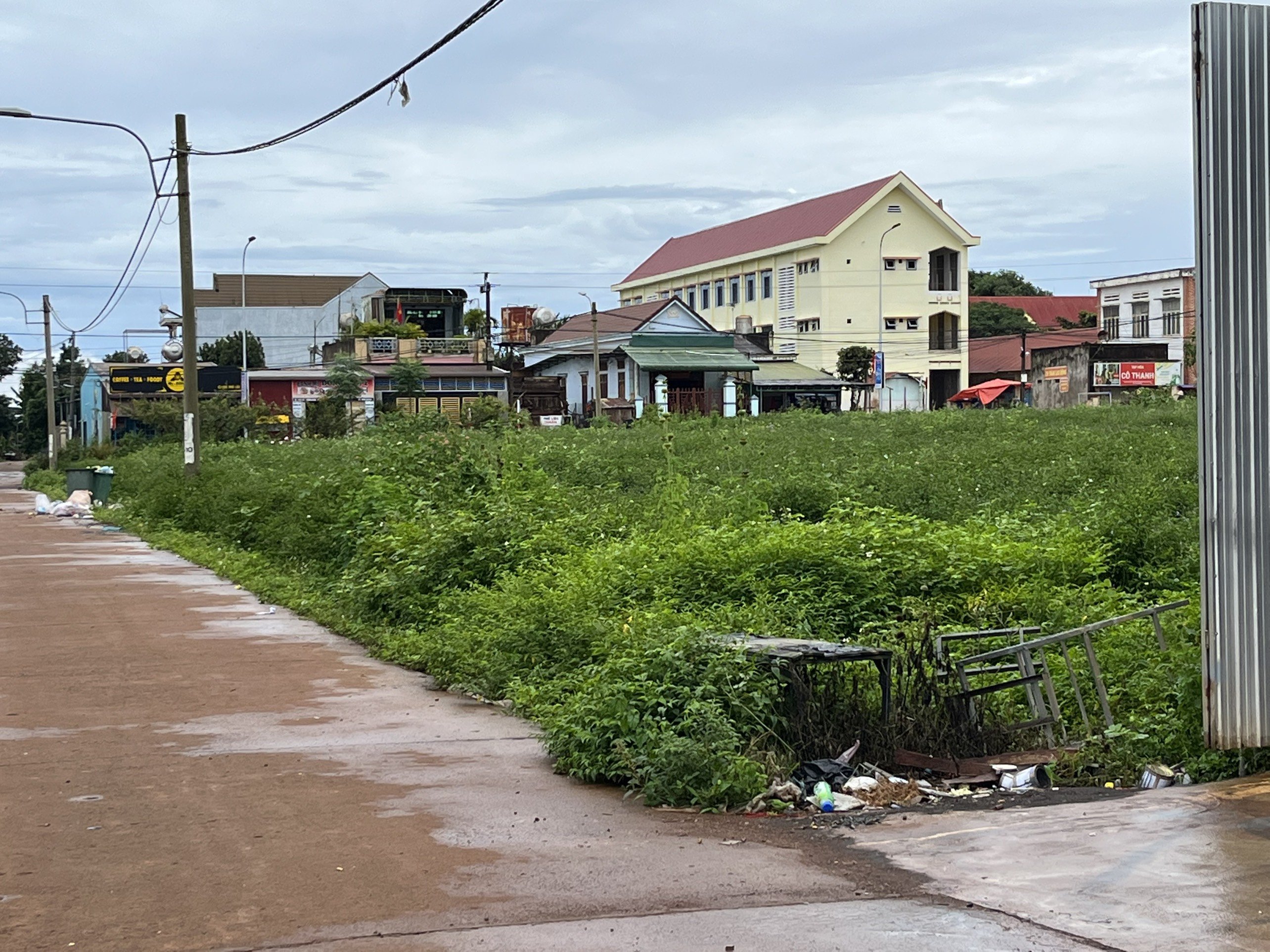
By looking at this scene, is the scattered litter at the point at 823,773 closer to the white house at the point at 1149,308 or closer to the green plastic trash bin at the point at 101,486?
the green plastic trash bin at the point at 101,486

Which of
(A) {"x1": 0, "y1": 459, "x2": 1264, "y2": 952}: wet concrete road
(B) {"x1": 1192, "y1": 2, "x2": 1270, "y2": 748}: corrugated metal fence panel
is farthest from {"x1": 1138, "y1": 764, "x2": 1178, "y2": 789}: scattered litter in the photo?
(A) {"x1": 0, "y1": 459, "x2": 1264, "y2": 952}: wet concrete road

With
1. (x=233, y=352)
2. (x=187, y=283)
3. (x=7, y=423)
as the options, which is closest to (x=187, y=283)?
(x=187, y=283)

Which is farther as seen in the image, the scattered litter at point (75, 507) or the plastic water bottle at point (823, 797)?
the scattered litter at point (75, 507)

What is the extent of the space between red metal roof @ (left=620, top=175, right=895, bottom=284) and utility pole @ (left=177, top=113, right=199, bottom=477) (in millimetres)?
44237

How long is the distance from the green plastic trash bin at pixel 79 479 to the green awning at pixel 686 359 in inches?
1031

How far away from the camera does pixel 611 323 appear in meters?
68.1

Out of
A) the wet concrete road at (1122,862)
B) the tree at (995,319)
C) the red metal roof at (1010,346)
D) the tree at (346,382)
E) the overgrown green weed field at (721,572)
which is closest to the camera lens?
the wet concrete road at (1122,862)

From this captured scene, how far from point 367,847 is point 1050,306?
95.3 meters

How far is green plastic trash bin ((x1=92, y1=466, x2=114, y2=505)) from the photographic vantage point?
36.1 m

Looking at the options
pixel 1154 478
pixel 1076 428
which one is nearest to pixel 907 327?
pixel 1076 428

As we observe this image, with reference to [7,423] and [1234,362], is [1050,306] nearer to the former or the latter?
[7,423]

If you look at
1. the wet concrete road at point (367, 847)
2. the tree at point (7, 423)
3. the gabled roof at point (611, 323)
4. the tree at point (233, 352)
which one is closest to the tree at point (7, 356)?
the tree at point (7, 423)

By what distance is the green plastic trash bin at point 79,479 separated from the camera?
123 feet

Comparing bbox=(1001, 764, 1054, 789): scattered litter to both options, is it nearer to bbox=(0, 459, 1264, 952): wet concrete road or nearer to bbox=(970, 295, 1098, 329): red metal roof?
bbox=(0, 459, 1264, 952): wet concrete road
